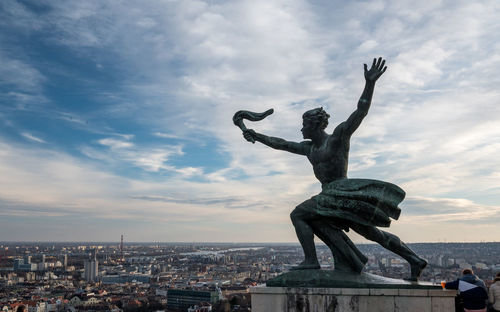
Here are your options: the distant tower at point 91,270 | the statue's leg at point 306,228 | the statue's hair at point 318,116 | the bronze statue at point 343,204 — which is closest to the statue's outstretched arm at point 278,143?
the bronze statue at point 343,204

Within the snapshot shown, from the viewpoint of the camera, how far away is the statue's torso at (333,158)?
730 cm

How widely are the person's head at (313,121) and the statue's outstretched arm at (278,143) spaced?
22cm

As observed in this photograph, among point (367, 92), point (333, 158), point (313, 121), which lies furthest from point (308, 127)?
point (367, 92)

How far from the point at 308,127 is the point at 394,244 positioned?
1961 mm

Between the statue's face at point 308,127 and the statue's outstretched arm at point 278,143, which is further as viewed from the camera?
the statue's outstretched arm at point 278,143

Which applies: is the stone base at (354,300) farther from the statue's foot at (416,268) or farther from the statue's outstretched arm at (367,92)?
the statue's outstretched arm at (367,92)

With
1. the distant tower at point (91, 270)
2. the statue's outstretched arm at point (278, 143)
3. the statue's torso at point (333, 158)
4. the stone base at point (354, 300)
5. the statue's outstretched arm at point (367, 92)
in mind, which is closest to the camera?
the stone base at point (354, 300)

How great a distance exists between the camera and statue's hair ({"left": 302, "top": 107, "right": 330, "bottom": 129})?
753cm

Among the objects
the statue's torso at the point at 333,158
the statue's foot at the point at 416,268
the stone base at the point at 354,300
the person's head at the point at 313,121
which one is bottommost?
the stone base at the point at 354,300

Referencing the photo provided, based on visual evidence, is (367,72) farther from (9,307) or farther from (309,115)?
(9,307)

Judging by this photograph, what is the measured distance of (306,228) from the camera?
23.6 ft

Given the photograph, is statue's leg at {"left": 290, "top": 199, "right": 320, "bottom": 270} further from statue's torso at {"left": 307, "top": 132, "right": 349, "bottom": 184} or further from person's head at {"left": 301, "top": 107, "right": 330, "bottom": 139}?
person's head at {"left": 301, "top": 107, "right": 330, "bottom": 139}

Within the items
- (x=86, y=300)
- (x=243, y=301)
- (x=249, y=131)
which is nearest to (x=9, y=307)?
(x=86, y=300)

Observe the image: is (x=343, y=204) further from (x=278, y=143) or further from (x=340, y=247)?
(x=278, y=143)
